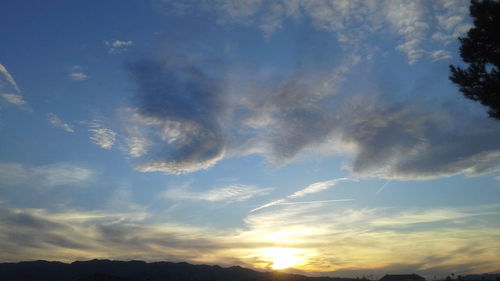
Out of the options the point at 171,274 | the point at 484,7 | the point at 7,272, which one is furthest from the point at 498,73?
the point at 7,272

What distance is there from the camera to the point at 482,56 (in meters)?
19.4

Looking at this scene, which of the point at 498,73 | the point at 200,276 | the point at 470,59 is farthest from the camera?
the point at 200,276

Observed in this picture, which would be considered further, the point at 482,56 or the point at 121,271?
the point at 121,271

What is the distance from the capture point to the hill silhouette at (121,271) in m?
124

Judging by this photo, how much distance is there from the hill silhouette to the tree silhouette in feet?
371

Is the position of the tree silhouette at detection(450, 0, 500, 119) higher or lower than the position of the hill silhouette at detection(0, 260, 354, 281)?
higher

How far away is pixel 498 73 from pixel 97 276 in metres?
44.5

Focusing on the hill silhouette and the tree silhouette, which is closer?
the tree silhouette

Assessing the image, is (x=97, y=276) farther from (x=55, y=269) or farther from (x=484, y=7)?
(x=55, y=269)

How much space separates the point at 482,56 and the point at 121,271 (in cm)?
13910

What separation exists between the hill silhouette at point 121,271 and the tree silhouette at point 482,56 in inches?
4454

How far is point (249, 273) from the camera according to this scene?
428ft

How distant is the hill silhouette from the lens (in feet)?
406

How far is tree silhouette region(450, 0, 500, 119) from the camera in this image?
1864cm
